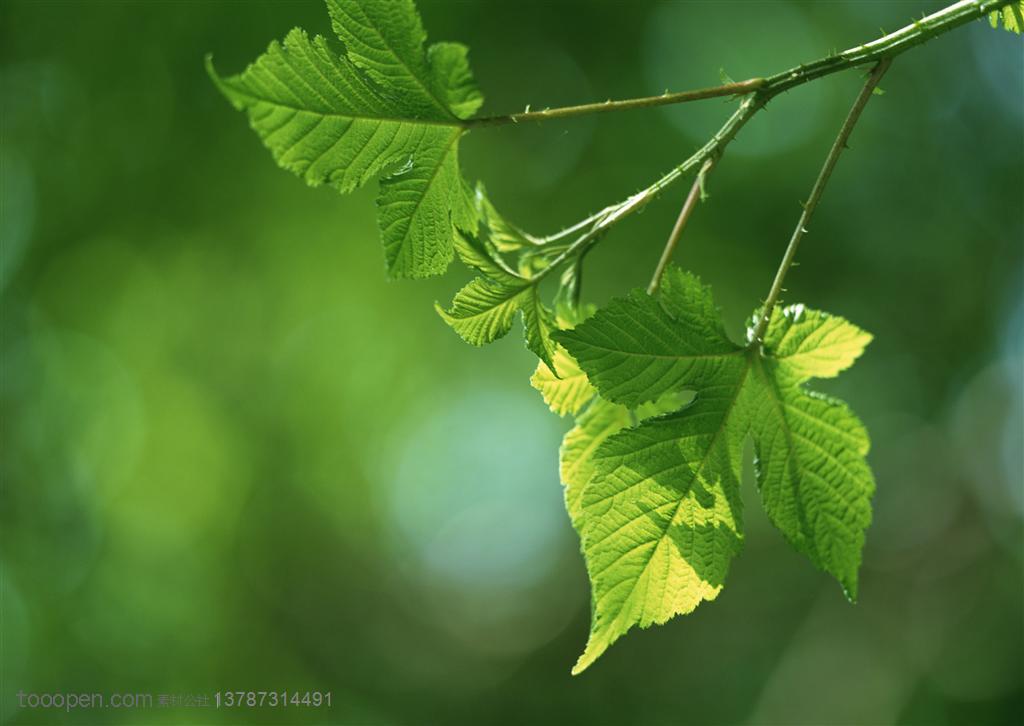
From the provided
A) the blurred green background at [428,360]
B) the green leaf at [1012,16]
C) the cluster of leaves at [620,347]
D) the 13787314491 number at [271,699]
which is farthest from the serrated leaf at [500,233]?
the 13787314491 number at [271,699]

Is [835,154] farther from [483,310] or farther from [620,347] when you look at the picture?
[483,310]

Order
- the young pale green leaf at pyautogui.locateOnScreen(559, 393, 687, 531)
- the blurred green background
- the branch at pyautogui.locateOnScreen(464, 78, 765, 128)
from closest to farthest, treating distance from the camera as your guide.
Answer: the branch at pyautogui.locateOnScreen(464, 78, 765, 128), the young pale green leaf at pyautogui.locateOnScreen(559, 393, 687, 531), the blurred green background

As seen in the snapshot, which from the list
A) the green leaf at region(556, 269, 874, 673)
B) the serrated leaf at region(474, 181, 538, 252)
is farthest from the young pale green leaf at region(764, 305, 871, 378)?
the serrated leaf at region(474, 181, 538, 252)

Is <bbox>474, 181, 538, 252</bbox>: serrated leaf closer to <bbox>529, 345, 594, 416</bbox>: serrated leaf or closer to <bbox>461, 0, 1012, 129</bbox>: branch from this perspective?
<bbox>529, 345, 594, 416</bbox>: serrated leaf

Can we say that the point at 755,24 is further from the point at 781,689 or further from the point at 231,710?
the point at 231,710

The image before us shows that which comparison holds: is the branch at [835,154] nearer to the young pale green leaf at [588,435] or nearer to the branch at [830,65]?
the branch at [830,65]

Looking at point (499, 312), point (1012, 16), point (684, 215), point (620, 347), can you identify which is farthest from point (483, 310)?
point (1012, 16)

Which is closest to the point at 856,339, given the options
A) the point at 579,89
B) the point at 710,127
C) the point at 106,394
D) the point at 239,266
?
the point at 710,127
